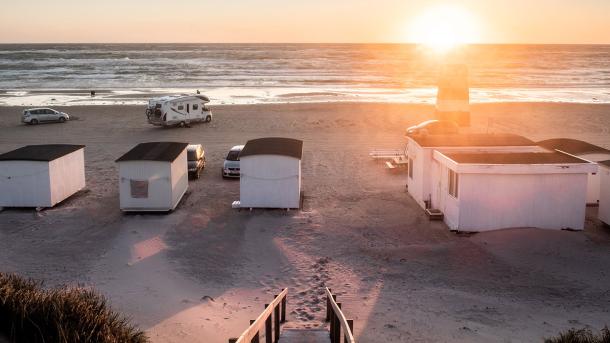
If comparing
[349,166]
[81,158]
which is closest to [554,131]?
[349,166]

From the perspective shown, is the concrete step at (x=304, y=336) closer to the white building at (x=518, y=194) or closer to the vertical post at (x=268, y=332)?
the vertical post at (x=268, y=332)

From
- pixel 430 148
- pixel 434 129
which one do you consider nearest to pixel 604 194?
pixel 430 148

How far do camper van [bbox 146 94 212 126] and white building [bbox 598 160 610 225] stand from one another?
29.4 metres

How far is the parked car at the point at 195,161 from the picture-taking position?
27.2m

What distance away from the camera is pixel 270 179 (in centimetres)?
2247

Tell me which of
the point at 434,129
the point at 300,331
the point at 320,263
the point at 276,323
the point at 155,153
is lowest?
the point at 320,263

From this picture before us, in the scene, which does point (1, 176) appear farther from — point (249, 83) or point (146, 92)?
point (249, 83)

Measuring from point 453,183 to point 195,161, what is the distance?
12501 millimetres

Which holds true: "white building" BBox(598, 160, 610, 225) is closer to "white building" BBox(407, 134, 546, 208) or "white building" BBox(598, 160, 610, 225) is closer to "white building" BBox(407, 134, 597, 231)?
"white building" BBox(407, 134, 597, 231)

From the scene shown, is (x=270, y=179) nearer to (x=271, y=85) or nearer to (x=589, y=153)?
(x=589, y=153)

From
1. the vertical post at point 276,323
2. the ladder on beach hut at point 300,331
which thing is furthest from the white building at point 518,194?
the vertical post at point 276,323

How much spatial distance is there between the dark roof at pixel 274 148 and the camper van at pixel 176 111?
747 inches

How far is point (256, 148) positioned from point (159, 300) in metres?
9.83

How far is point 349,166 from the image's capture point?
99.8 feet
